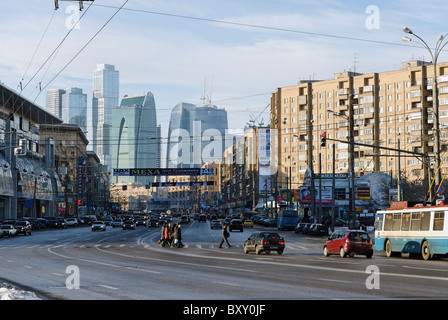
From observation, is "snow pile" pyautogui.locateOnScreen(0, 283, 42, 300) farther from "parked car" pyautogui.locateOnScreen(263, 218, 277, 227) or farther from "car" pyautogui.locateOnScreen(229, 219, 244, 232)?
"parked car" pyautogui.locateOnScreen(263, 218, 277, 227)

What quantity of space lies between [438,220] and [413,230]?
276 centimetres

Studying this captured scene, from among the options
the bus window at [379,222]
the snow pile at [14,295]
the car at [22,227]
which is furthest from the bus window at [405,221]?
the car at [22,227]

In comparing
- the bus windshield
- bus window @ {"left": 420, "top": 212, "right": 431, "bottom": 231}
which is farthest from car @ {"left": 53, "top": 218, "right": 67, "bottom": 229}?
bus window @ {"left": 420, "top": 212, "right": 431, "bottom": 231}

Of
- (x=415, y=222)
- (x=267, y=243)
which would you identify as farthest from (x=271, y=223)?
(x=415, y=222)

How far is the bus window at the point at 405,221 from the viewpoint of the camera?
35.4m

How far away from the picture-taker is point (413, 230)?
34594 millimetres

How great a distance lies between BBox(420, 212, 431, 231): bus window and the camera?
33.0 m

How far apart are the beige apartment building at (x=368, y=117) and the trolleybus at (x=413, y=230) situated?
8247 cm

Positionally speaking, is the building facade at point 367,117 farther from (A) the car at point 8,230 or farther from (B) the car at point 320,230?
(A) the car at point 8,230

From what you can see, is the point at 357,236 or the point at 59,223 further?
the point at 59,223

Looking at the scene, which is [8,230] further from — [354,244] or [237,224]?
[354,244]

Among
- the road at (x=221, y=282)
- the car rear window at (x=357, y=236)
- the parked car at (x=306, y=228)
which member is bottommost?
the parked car at (x=306, y=228)
